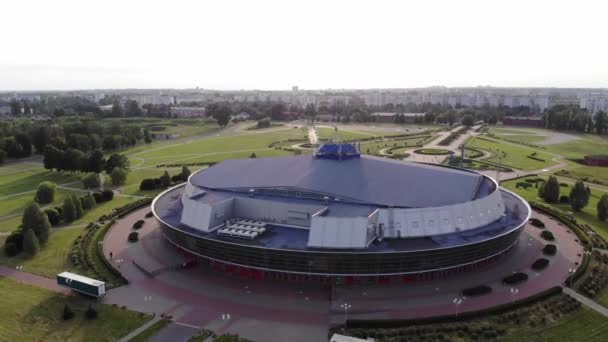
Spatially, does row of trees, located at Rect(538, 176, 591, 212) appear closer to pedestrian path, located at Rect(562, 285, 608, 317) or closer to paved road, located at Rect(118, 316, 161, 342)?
pedestrian path, located at Rect(562, 285, 608, 317)

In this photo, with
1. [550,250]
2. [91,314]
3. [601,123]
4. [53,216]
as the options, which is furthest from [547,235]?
[601,123]

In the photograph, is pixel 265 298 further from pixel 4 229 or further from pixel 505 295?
pixel 4 229

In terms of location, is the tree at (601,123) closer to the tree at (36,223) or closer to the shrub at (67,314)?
the tree at (36,223)

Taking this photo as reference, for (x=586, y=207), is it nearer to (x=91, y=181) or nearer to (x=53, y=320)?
(x=53, y=320)

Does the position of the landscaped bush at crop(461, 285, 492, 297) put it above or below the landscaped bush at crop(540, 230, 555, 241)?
below

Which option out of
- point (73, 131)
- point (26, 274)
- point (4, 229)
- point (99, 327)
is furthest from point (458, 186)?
point (73, 131)

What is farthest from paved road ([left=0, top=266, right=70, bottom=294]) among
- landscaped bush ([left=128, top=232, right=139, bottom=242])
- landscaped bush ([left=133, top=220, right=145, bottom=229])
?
landscaped bush ([left=133, top=220, right=145, bottom=229])
